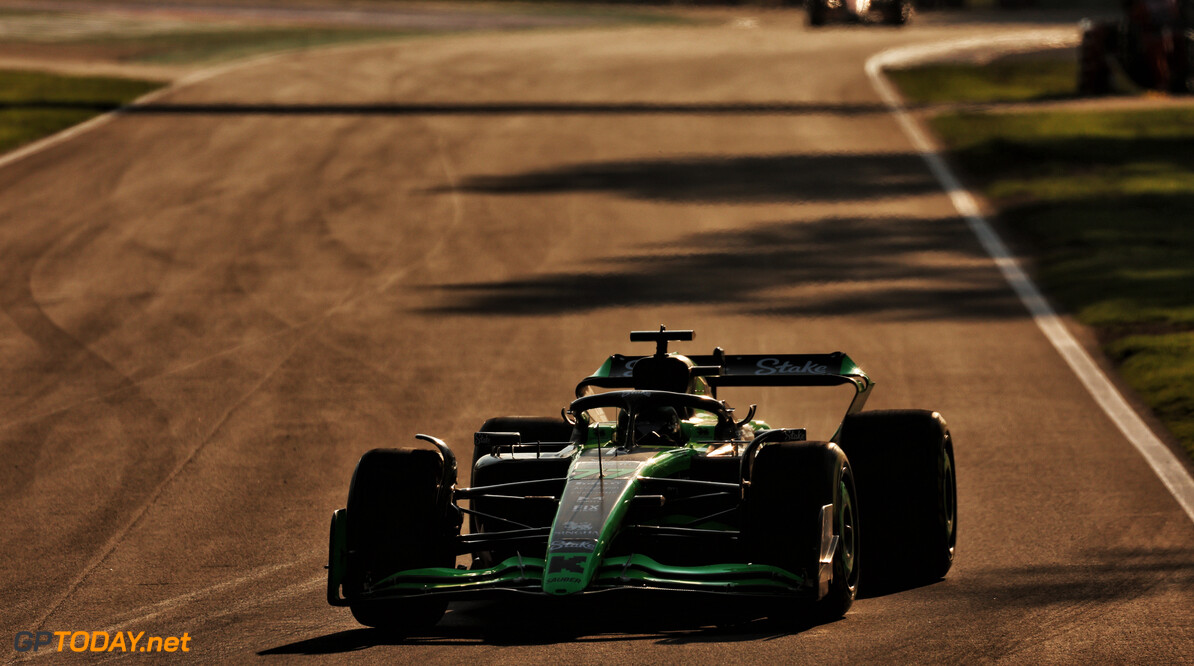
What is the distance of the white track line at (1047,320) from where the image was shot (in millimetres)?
13336

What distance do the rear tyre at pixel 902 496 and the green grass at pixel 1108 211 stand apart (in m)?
4.49

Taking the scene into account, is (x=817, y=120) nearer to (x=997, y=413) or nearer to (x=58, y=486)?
(x=997, y=413)

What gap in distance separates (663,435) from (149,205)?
17753 mm

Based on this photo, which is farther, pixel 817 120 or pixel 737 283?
pixel 817 120

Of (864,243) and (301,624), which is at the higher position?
(301,624)

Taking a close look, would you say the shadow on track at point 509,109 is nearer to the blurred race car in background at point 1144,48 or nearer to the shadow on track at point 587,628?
the blurred race car in background at point 1144,48

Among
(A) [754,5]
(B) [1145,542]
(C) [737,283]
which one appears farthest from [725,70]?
(B) [1145,542]

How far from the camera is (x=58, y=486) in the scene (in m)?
13.3

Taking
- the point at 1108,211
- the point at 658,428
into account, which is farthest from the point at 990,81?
the point at 658,428

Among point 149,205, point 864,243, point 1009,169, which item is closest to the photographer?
point 864,243

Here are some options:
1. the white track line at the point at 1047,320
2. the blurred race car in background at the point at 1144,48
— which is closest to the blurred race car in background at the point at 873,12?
the white track line at the point at 1047,320

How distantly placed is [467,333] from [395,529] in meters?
9.70

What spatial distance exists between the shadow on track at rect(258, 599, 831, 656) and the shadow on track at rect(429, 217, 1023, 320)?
10311 millimetres

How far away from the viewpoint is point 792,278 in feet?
71.3
